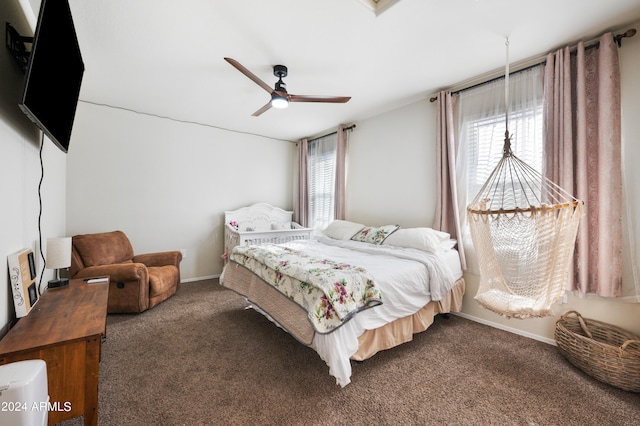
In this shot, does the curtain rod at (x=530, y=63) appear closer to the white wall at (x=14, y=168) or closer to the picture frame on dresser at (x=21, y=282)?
the white wall at (x=14, y=168)

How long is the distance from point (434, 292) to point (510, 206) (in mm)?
1105

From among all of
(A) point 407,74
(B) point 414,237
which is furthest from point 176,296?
(A) point 407,74

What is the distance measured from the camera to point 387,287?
1.96 metres

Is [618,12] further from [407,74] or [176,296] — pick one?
[176,296]

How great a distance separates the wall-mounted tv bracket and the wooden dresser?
48.0 inches

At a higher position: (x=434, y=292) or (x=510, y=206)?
(x=510, y=206)

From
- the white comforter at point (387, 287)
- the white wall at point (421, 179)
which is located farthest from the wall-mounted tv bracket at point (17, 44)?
the white wall at point (421, 179)

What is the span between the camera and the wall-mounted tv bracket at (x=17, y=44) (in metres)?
1.25

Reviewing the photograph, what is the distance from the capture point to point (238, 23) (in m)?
1.92

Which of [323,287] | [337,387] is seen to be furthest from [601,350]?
[323,287]

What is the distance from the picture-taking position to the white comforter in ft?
5.21

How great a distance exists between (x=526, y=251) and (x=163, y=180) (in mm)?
4395

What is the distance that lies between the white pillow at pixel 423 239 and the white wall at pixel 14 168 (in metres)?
2.86

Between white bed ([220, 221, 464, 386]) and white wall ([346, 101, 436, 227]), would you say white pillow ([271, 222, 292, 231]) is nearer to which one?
white wall ([346, 101, 436, 227])
